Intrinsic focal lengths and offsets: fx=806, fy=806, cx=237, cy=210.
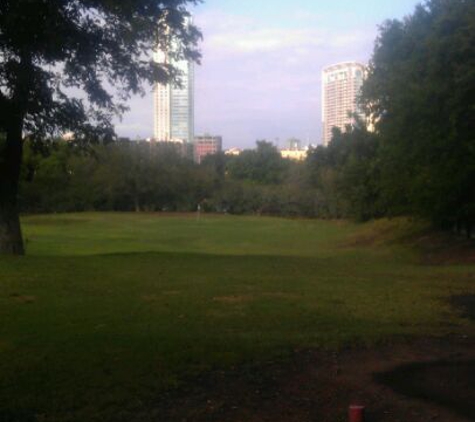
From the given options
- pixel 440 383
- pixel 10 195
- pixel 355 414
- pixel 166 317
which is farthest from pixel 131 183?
pixel 355 414

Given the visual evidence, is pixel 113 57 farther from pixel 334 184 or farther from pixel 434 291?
pixel 334 184

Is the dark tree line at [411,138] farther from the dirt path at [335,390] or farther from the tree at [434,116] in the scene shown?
the dirt path at [335,390]

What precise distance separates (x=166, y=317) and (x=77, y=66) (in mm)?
10894

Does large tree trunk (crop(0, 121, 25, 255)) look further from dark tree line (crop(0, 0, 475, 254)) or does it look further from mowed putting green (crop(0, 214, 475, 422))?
mowed putting green (crop(0, 214, 475, 422))

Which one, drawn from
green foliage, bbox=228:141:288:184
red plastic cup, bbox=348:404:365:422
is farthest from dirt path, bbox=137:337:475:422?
green foliage, bbox=228:141:288:184

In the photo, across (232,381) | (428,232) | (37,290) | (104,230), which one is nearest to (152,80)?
(37,290)

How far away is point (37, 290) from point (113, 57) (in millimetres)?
8842

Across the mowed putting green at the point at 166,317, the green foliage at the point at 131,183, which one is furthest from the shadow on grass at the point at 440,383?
the green foliage at the point at 131,183

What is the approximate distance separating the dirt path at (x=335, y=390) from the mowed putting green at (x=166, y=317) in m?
0.33

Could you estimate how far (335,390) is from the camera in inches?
289

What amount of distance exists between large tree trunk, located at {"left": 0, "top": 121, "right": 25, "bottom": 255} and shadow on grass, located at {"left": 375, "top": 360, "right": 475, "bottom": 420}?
15.8 metres

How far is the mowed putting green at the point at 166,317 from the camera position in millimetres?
7387

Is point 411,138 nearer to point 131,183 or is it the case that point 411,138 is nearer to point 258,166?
point 131,183

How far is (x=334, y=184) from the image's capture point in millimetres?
62000
